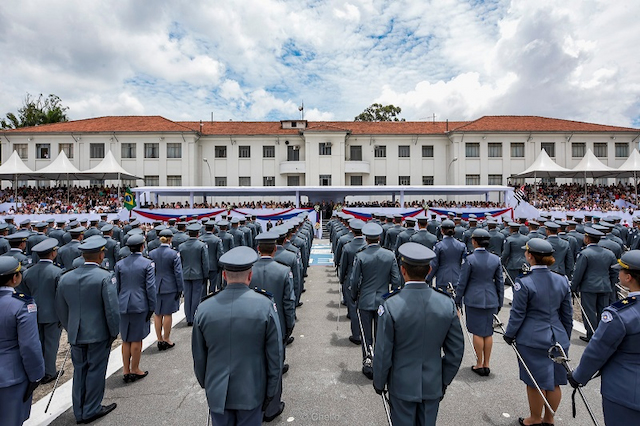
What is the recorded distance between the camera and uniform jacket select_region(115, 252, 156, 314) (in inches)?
199

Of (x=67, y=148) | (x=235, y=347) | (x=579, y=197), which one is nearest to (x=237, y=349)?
(x=235, y=347)

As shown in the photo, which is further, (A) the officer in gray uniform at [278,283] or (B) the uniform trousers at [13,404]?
(A) the officer in gray uniform at [278,283]

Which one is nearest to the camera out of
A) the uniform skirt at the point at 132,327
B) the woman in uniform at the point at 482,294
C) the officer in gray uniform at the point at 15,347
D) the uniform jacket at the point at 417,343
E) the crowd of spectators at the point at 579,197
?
the uniform jacket at the point at 417,343

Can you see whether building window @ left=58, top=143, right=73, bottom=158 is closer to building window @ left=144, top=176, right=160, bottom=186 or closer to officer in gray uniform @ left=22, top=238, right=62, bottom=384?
building window @ left=144, top=176, right=160, bottom=186

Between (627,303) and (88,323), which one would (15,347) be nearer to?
(88,323)

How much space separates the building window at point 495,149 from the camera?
35812 millimetres

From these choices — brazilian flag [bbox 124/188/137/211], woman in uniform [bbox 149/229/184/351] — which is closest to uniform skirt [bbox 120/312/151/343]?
woman in uniform [bbox 149/229/184/351]

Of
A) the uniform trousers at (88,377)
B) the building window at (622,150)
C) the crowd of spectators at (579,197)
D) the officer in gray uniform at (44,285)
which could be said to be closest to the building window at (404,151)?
the crowd of spectators at (579,197)

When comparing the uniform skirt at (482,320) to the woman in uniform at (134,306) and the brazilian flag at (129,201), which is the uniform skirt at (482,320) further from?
the brazilian flag at (129,201)

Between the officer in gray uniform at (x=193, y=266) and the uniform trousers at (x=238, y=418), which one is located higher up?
the officer in gray uniform at (x=193, y=266)

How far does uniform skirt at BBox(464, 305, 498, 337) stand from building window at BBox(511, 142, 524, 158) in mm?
35607

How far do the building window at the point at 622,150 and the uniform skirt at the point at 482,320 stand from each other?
138 ft

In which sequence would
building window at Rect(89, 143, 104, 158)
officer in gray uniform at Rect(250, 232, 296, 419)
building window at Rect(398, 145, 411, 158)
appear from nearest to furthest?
officer in gray uniform at Rect(250, 232, 296, 419) → building window at Rect(89, 143, 104, 158) → building window at Rect(398, 145, 411, 158)

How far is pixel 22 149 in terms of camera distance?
35.0m
